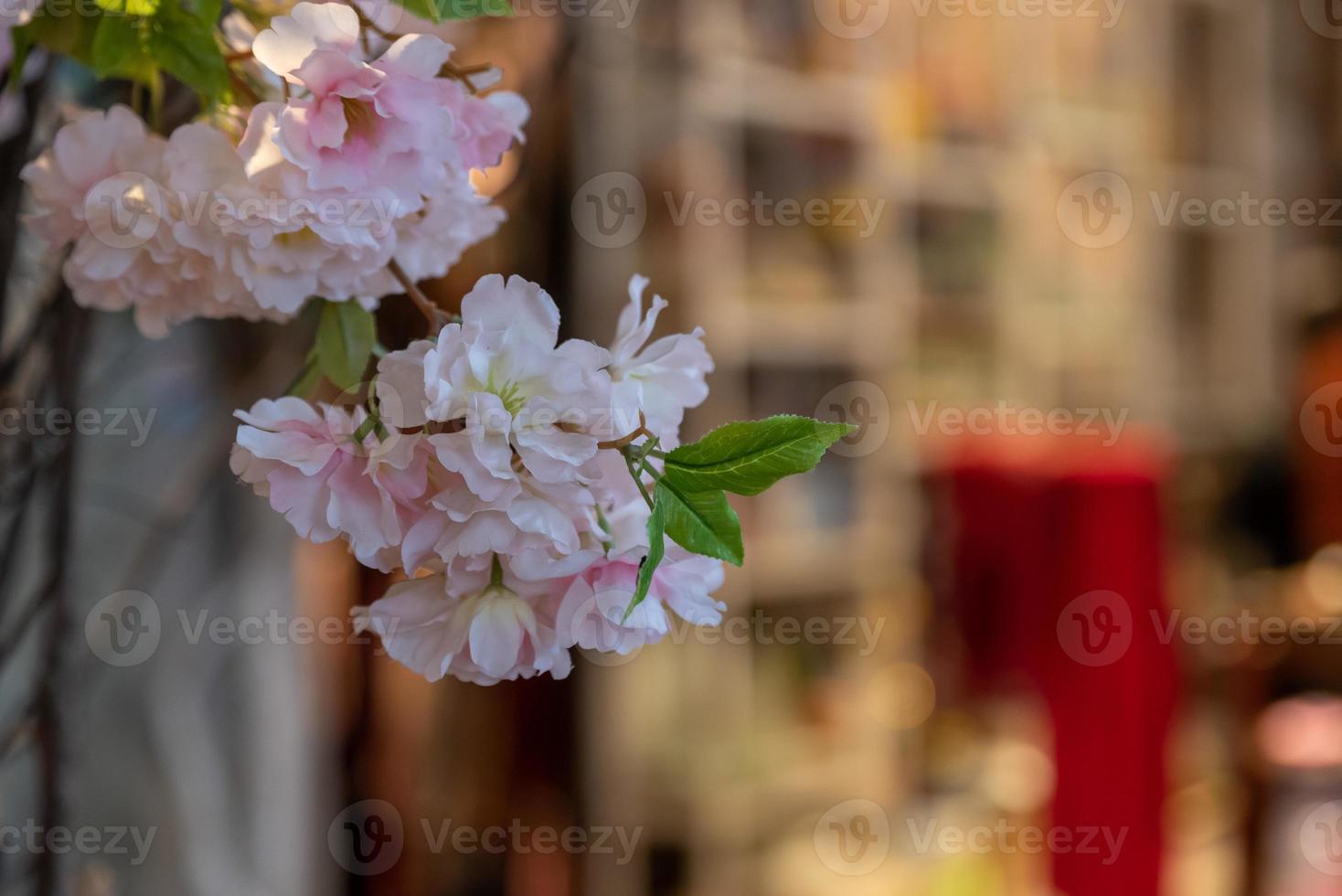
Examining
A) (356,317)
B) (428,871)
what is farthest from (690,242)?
(356,317)

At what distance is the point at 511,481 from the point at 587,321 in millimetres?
1754
